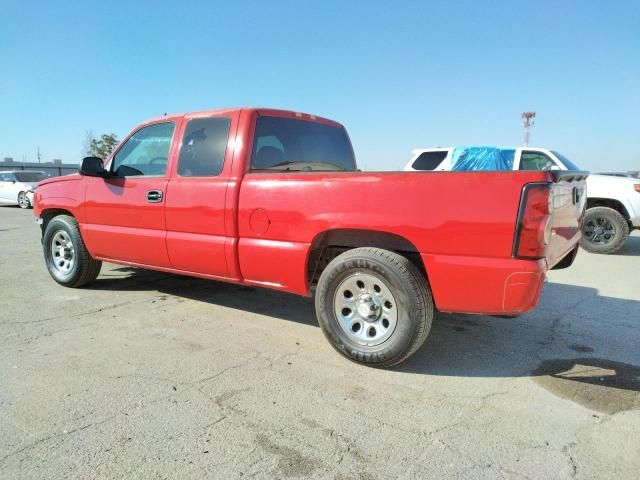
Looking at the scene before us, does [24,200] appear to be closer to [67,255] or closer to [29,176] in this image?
[29,176]

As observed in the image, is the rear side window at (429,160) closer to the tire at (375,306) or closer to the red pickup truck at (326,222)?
the red pickup truck at (326,222)

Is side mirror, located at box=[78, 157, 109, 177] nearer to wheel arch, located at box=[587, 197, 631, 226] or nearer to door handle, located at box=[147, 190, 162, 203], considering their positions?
door handle, located at box=[147, 190, 162, 203]

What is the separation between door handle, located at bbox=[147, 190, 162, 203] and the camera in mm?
4343

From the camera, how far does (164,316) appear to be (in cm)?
444

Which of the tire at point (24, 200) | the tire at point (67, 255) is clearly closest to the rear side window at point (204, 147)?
the tire at point (67, 255)

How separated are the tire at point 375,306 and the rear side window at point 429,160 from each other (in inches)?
299

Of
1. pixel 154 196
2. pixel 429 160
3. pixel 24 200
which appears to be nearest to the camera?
pixel 154 196

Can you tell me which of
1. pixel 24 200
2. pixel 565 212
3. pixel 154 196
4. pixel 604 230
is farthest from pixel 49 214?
pixel 24 200

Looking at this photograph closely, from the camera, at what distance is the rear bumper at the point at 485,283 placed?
2.78 metres

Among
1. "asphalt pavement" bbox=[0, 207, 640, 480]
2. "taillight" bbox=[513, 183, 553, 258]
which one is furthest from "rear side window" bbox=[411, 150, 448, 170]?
"taillight" bbox=[513, 183, 553, 258]

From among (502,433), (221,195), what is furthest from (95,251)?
(502,433)

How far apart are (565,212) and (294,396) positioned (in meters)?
2.24

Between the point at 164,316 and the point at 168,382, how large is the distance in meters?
1.47

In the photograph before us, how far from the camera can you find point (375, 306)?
332 centimetres
